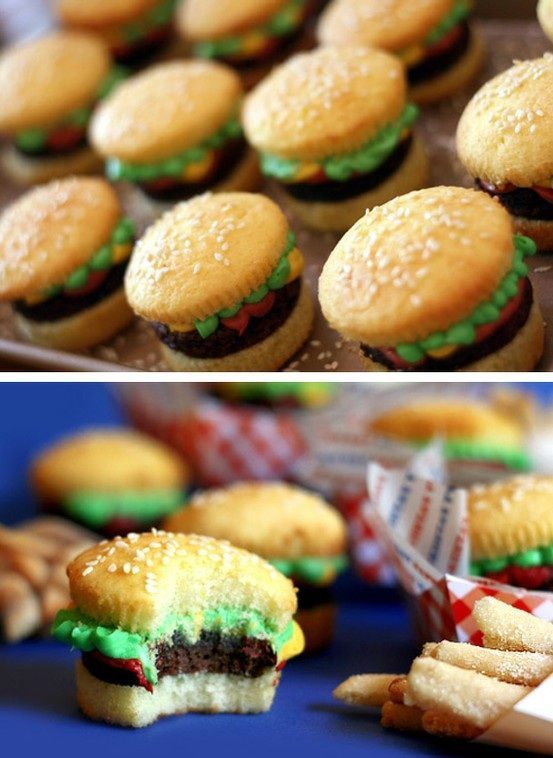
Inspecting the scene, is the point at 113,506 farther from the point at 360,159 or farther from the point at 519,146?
the point at 519,146

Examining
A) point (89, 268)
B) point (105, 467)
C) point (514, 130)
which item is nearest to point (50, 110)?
point (89, 268)

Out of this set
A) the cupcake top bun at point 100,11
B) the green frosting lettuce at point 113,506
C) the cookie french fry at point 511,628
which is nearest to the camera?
the cookie french fry at point 511,628

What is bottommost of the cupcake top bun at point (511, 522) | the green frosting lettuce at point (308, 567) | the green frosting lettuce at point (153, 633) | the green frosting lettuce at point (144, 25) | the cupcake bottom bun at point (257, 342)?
the green frosting lettuce at point (308, 567)

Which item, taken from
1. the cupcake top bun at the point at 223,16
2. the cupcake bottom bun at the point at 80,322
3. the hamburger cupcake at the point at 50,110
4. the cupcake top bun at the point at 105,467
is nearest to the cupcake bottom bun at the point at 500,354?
the cupcake bottom bun at the point at 80,322

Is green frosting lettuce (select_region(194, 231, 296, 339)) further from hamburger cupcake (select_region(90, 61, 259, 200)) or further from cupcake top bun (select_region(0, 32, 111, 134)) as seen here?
cupcake top bun (select_region(0, 32, 111, 134))

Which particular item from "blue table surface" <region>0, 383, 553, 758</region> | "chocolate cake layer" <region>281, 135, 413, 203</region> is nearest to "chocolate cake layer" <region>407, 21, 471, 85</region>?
"chocolate cake layer" <region>281, 135, 413, 203</region>

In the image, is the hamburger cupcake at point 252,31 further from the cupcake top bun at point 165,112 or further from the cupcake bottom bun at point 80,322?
the cupcake bottom bun at point 80,322

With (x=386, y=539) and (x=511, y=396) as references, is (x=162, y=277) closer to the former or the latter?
(x=386, y=539)
